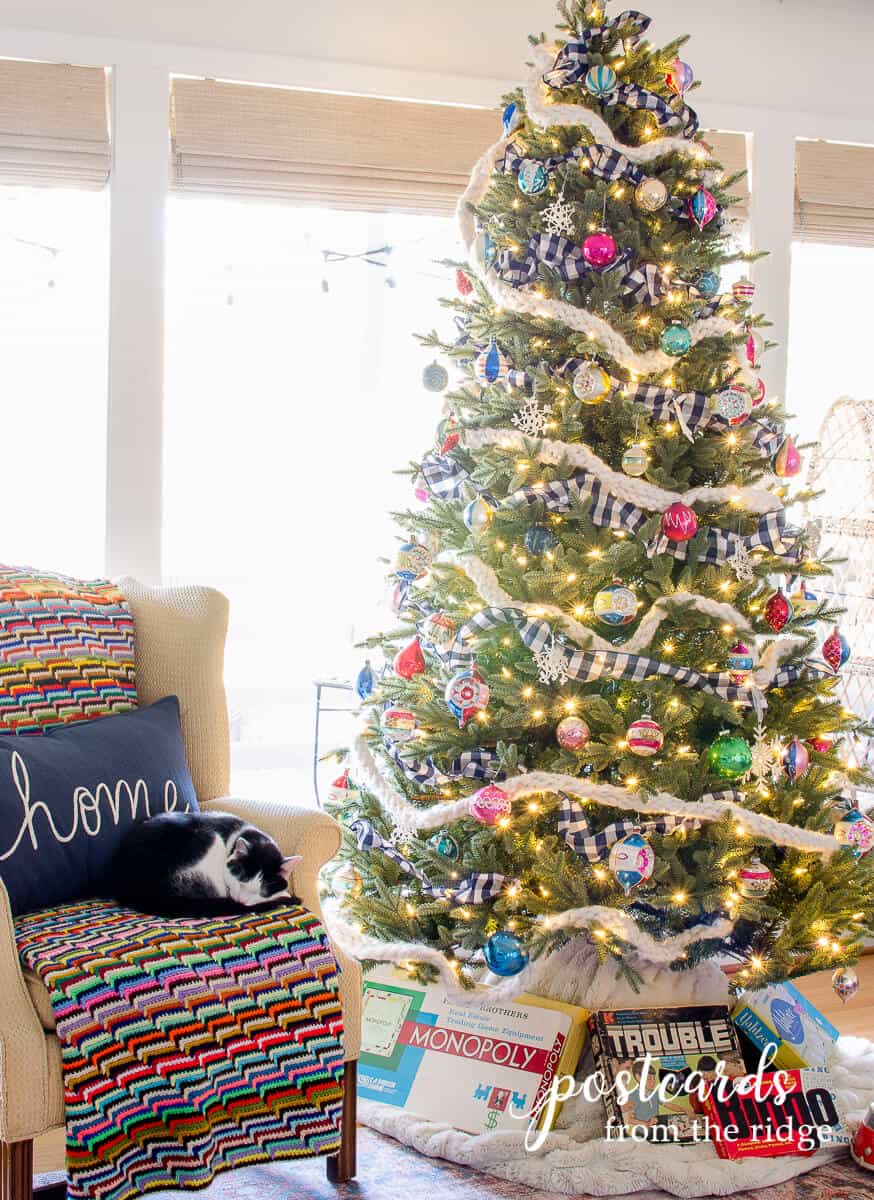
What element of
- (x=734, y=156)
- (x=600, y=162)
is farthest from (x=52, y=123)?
(x=734, y=156)

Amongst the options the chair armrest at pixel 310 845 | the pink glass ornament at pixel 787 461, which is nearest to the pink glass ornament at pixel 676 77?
the pink glass ornament at pixel 787 461

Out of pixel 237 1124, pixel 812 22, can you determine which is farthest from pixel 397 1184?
pixel 812 22

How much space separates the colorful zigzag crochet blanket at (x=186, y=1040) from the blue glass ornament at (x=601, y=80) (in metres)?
1.62

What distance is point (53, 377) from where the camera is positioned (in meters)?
3.27

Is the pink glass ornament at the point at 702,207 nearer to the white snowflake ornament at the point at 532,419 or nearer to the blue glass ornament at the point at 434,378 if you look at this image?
the white snowflake ornament at the point at 532,419

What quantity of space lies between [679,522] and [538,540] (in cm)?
27

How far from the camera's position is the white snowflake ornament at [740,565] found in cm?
235

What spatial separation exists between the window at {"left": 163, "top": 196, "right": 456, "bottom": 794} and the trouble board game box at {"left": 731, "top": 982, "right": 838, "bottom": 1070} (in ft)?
4.95

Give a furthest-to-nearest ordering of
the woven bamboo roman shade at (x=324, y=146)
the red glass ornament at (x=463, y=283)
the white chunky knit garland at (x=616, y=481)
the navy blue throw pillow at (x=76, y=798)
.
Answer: the woven bamboo roman shade at (x=324, y=146)
the red glass ornament at (x=463, y=283)
the white chunky knit garland at (x=616, y=481)
the navy blue throw pillow at (x=76, y=798)

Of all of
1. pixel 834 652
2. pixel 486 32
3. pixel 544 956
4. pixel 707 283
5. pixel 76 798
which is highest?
pixel 486 32

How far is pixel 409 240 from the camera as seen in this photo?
3.47m

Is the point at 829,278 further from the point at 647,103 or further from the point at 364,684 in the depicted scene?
the point at 364,684

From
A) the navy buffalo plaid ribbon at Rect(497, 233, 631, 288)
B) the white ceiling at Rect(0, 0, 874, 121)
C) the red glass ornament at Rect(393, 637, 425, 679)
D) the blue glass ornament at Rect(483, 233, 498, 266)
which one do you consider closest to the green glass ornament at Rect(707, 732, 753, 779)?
the red glass ornament at Rect(393, 637, 425, 679)

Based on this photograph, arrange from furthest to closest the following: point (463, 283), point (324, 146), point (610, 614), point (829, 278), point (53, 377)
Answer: point (829, 278)
point (53, 377)
point (324, 146)
point (463, 283)
point (610, 614)
